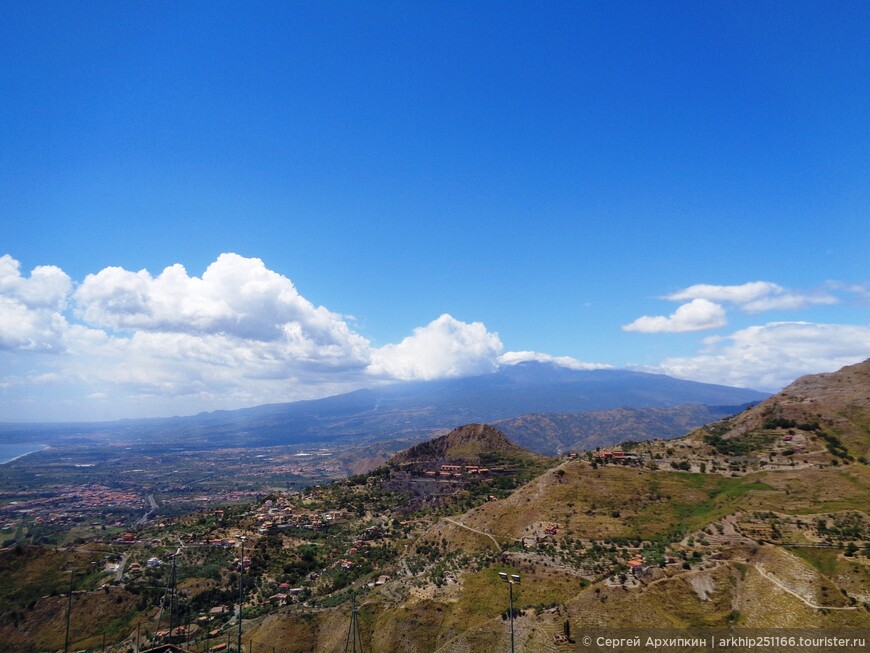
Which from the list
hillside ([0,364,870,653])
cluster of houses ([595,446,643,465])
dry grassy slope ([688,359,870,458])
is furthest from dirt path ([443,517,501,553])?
dry grassy slope ([688,359,870,458])

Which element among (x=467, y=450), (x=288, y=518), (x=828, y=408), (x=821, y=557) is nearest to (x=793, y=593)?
(x=821, y=557)

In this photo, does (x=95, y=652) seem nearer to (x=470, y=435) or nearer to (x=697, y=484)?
(x=697, y=484)

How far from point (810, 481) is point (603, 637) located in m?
38.7

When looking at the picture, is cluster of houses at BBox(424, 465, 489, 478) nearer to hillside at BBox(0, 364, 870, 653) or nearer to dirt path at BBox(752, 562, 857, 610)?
hillside at BBox(0, 364, 870, 653)

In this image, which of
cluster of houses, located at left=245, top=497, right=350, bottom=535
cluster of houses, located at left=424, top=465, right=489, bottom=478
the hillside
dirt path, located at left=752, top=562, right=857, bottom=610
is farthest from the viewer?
cluster of houses, located at left=424, top=465, right=489, bottom=478

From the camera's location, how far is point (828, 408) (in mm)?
77375

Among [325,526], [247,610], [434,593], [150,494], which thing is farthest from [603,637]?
[150,494]

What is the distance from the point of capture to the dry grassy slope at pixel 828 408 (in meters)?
69.6

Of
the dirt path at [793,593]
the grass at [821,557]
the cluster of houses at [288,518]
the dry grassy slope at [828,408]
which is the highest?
the dry grassy slope at [828,408]

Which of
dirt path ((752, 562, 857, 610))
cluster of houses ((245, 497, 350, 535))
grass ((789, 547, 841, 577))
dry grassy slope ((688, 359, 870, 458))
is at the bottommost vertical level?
cluster of houses ((245, 497, 350, 535))

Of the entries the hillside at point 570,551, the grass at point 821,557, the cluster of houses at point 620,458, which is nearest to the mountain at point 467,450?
the hillside at point 570,551

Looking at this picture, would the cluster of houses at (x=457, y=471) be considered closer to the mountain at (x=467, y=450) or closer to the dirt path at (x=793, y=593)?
the mountain at (x=467, y=450)

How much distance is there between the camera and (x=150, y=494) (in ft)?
633

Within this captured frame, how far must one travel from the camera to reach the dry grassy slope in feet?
228
